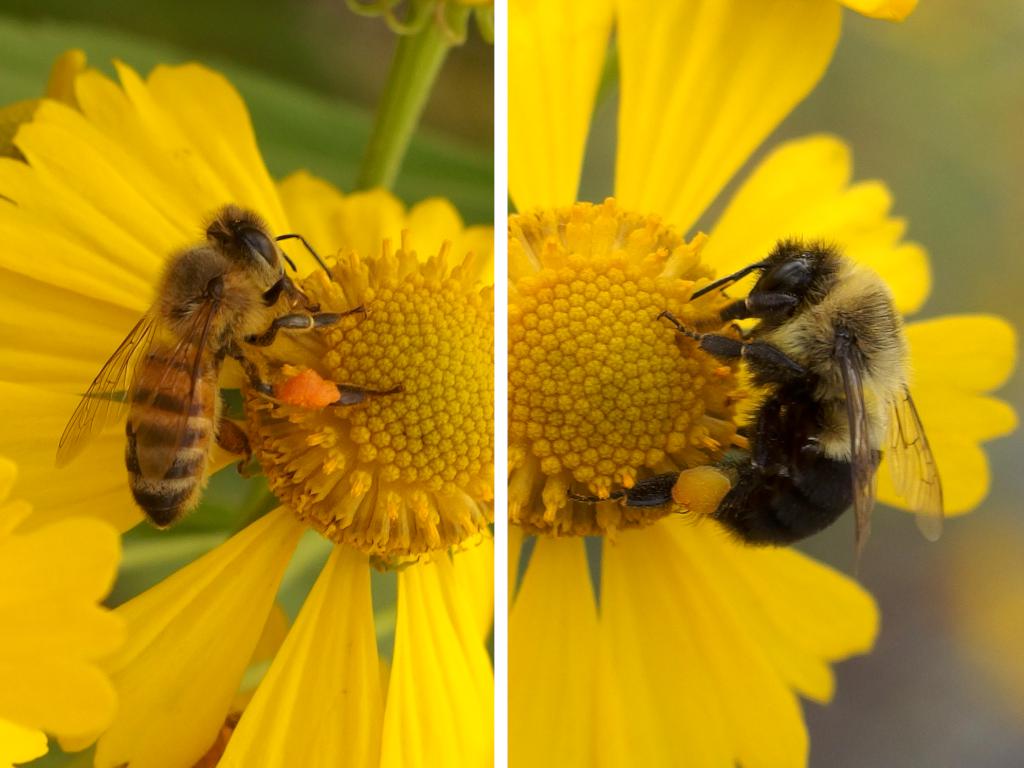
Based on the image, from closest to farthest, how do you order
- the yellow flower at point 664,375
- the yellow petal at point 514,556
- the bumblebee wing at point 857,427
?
1. the bumblebee wing at point 857,427
2. the yellow flower at point 664,375
3. the yellow petal at point 514,556

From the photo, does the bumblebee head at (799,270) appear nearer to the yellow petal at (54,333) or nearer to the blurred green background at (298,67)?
the blurred green background at (298,67)

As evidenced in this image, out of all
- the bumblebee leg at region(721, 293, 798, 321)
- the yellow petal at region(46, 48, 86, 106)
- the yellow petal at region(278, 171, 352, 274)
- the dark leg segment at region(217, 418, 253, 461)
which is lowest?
the dark leg segment at region(217, 418, 253, 461)

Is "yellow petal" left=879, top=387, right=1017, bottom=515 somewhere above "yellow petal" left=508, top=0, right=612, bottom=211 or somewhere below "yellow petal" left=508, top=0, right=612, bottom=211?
below

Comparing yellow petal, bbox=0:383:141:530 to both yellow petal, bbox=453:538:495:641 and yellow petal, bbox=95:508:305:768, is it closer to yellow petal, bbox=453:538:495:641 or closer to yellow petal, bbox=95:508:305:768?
yellow petal, bbox=95:508:305:768

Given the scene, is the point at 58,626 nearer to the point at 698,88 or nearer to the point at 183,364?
the point at 183,364

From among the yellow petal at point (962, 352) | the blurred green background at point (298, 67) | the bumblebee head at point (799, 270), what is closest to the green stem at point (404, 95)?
the blurred green background at point (298, 67)

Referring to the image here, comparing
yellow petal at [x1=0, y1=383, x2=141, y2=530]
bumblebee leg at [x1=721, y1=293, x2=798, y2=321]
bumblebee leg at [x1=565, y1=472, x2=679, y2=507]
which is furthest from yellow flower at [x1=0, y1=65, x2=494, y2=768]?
bumblebee leg at [x1=721, y1=293, x2=798, y2=321]
